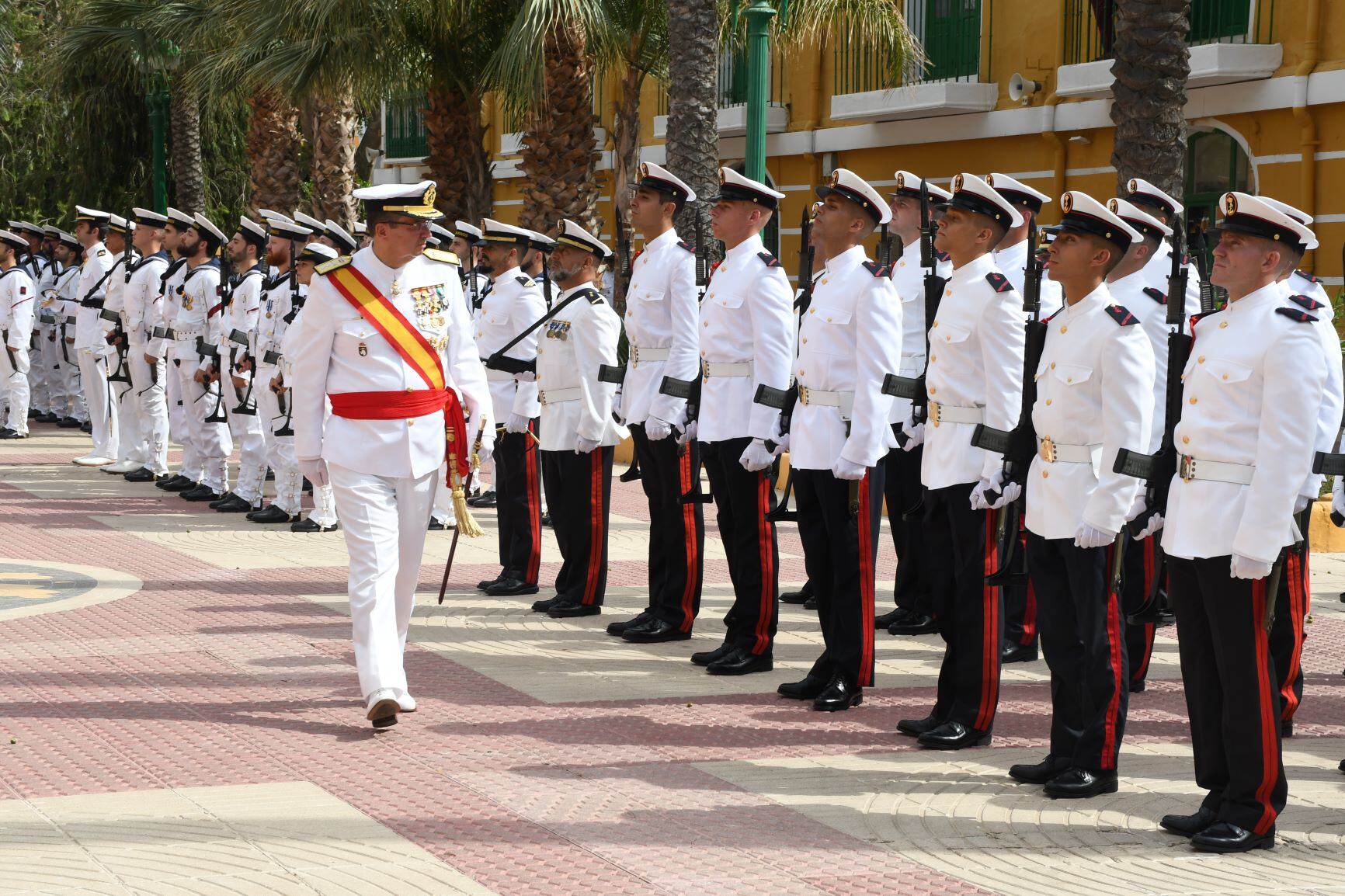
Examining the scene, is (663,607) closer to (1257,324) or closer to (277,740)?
(277,740)

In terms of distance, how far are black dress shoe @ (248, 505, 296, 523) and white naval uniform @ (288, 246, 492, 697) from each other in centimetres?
611

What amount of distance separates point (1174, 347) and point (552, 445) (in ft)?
14.2

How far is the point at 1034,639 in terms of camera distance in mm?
8742

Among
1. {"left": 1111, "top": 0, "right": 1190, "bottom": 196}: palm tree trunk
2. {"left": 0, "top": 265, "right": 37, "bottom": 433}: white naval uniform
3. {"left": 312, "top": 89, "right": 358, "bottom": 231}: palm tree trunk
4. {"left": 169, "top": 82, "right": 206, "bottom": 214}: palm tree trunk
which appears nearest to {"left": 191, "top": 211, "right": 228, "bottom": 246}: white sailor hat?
{"left": 0, "top": 265, "right": 37, "bottom": 433}: white naval uniform

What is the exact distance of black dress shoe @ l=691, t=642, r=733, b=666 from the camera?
27.5 ft

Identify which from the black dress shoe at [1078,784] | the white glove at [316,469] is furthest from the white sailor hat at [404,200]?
the black dress shoe at [1078,784]

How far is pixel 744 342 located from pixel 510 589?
2.69 meters

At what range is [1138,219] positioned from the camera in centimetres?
670

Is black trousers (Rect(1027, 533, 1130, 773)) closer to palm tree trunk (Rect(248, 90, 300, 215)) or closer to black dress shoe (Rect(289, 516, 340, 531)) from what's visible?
black dress shoe (Rect(289, 516, 340, 531))

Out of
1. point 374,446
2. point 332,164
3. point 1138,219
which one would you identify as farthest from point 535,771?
point 332,164

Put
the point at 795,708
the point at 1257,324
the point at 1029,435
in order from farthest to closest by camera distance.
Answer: the point at 795,708 → the point at 1029,435 → the point at 1257,324

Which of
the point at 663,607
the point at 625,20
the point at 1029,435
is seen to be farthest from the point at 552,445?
the point at 625,20

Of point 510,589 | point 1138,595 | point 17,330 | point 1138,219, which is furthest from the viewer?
point 17,330

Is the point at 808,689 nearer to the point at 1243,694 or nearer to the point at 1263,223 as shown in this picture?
the point at 1243,694
